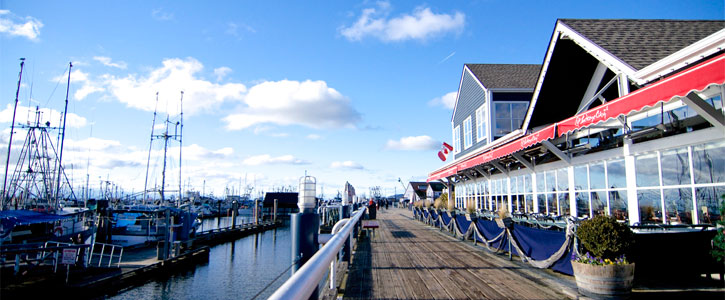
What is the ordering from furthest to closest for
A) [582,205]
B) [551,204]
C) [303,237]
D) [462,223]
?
[462,223], [551,204], [582,205], [303,237]

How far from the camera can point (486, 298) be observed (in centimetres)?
526

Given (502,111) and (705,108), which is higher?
(502,111)

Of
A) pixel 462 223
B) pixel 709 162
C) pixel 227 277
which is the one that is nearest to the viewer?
pixel 709 162

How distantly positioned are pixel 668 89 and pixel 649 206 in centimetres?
374

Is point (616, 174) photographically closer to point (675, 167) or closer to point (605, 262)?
point (675, 167)

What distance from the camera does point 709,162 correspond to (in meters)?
6.51

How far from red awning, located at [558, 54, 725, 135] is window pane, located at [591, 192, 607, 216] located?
10.3 feet

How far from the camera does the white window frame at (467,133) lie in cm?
2219

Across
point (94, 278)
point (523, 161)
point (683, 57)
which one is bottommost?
point (94, 278)

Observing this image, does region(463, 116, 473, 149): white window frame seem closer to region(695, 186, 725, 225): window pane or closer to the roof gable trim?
the roof gable trim

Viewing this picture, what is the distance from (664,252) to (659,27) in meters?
7.67

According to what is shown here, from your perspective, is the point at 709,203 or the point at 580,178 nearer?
the point at 709,203

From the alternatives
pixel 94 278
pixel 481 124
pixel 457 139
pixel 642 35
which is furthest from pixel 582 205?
pixel 94 278

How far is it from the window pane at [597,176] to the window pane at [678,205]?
1966 mm
